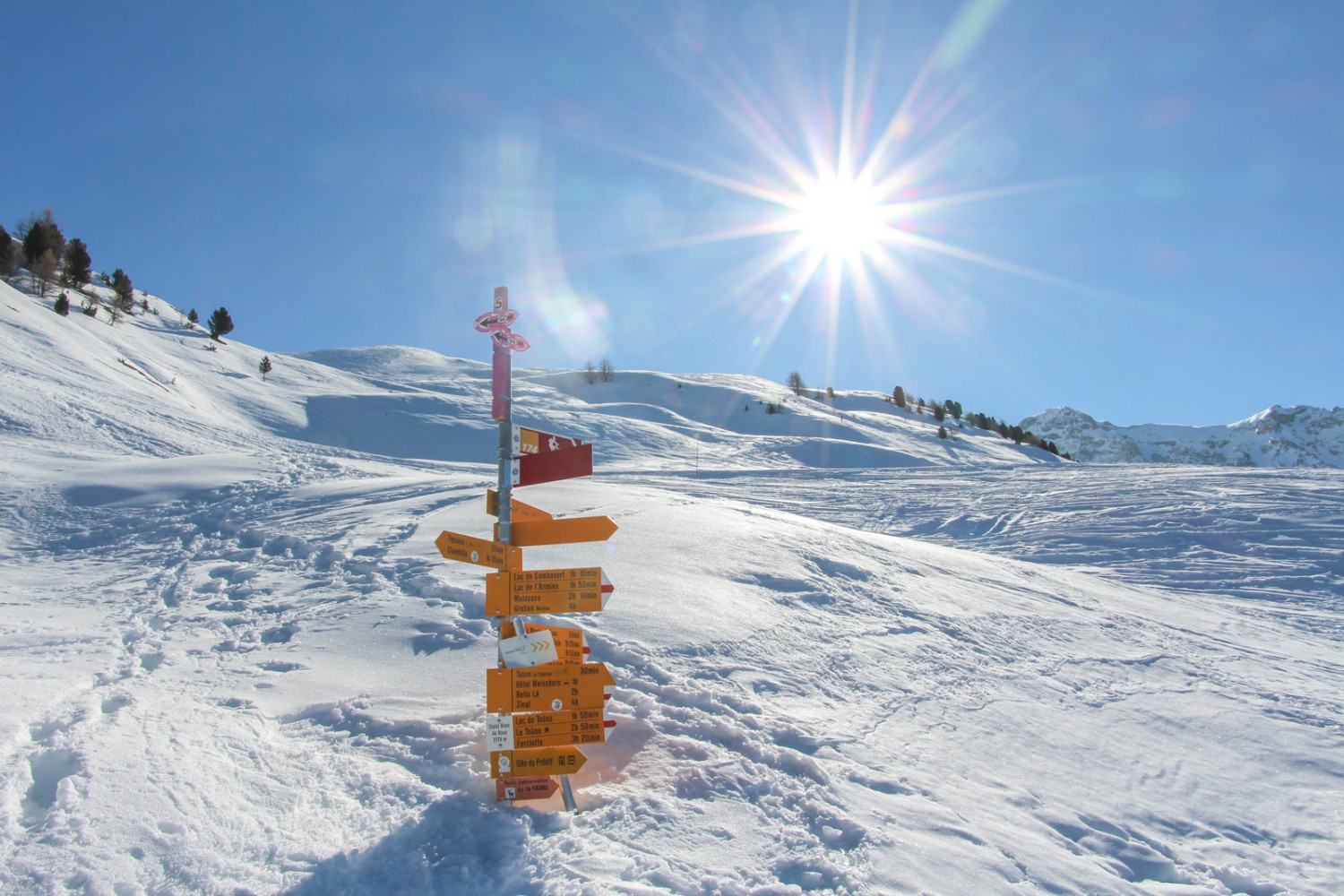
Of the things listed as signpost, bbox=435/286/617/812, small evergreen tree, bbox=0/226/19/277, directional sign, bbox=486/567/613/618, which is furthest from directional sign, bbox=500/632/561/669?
small evergreen tree, bbox=0/226/19/277

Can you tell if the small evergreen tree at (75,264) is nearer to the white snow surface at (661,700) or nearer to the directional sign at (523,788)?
the white snow surface at (661,700)

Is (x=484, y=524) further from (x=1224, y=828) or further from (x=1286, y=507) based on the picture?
(x=1286, y=507)

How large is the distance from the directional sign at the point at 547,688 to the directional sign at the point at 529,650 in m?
0.06

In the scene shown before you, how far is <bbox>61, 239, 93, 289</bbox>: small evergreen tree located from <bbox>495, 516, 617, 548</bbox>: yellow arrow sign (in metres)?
40.4

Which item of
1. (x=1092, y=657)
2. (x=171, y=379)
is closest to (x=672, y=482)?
(x=1092, y=657)

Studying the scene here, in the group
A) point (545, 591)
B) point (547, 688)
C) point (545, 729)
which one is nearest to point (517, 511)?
point (545, 591)

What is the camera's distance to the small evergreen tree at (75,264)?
107ft

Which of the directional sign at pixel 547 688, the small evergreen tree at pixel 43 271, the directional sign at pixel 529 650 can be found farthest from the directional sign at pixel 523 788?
the small evergreen tree at pixel 43 271

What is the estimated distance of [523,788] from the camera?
360 centimetres

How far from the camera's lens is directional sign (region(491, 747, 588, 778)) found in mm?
3514

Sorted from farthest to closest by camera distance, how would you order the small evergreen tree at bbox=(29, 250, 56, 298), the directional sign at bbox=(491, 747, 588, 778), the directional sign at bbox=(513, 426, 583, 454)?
the small evergreen tree at bbox=(29, 250, 56, 298), the directional sign at bbox=(513, 426, 583, 454), the directional sign at bbox=(491, 747, 588, 778)

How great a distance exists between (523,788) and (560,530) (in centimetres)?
137

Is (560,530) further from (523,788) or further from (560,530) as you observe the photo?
(523,788)

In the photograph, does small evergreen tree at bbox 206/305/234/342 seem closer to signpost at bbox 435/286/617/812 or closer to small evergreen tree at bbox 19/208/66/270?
small evergreen tree at bbox 19/208/66/270
